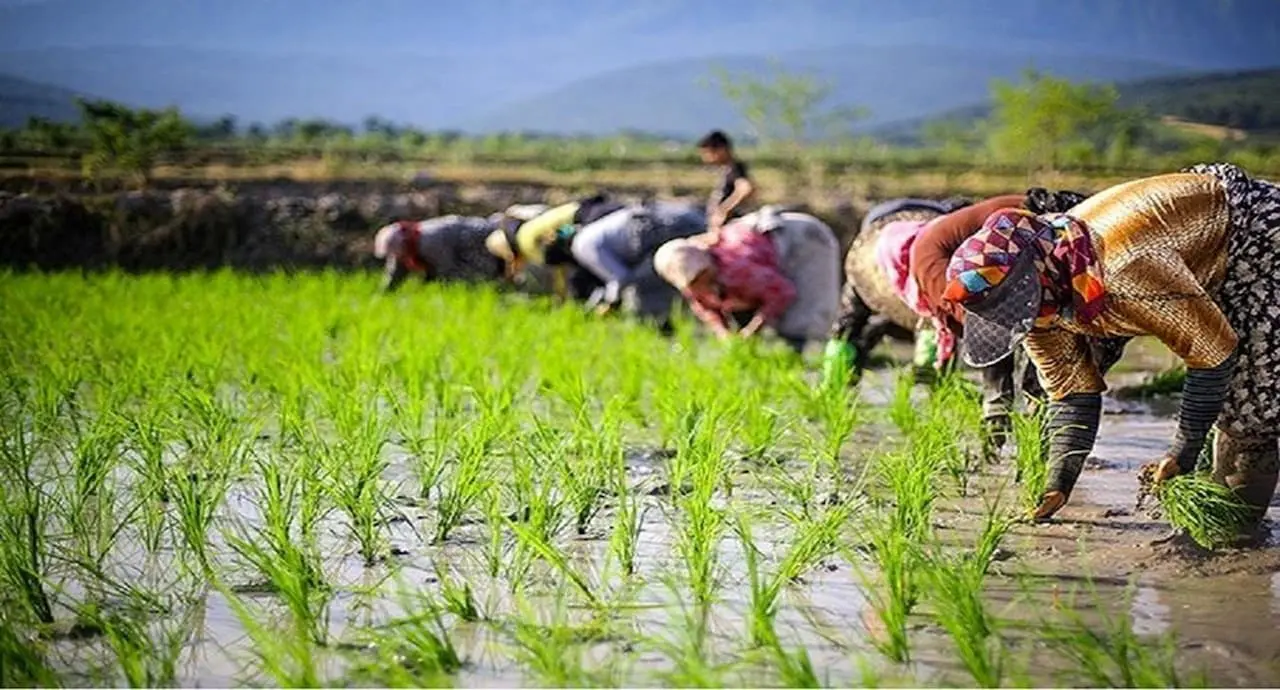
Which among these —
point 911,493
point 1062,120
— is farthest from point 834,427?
point 1062,120

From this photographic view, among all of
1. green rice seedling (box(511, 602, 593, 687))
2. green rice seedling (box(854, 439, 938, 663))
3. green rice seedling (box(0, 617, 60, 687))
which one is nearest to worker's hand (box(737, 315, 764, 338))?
green rice seedling (box(854, 439, 938, 663))

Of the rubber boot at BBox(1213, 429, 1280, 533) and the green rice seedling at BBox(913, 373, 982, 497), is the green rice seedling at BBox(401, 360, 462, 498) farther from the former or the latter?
the rubber boot at BBox(1213, 429, 1280, 533)

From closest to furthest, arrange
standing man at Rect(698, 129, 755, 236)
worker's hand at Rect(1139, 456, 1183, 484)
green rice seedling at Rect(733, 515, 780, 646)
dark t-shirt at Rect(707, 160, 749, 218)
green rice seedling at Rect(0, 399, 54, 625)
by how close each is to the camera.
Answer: green rice seedling at Rect(733, 515, 780, 646) → green rice seedling at Rect(0, 399, 54, 625) → worker's hand at Rect(1139, 456, 1183, 484) → standing man at Rect(698, 129, 755, 236) → dark t-shirt at Rect(707, 160, 749, 218)

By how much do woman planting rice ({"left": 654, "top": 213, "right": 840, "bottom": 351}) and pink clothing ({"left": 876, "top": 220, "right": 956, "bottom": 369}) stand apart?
5.41ft

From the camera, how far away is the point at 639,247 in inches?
288

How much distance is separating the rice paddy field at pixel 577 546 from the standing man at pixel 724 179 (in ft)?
7.75

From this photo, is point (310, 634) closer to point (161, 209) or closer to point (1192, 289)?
point (1192, 289)

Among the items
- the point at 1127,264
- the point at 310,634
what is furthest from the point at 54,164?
the point at 1127,264

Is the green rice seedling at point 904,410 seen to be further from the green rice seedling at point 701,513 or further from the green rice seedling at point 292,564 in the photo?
the green rice seedling at point 292,564

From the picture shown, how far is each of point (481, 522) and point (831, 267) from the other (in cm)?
333

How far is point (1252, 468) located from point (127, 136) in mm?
8264

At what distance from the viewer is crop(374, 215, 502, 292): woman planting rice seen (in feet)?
31.3

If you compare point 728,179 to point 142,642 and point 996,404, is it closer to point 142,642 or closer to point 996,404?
point 996,404

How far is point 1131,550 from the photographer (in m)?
3.06
